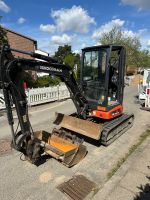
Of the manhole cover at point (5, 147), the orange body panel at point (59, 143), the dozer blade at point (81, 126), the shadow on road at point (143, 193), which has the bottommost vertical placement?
the shadow on road at point (143, 193)

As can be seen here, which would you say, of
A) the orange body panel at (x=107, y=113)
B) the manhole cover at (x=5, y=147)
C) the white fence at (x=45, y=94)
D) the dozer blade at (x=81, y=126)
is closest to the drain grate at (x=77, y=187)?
the dozer blade at (x=81, y=126)

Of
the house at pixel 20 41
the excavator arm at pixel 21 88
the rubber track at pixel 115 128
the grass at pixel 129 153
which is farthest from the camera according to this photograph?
the house at pixel 20 41

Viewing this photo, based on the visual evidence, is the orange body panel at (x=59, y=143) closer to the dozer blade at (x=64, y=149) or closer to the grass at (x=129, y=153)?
the dozer blade at (x=64, y=149)

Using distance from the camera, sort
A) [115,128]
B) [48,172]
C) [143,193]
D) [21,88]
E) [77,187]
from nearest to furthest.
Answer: [143,193], [77,187], [21,88], [48,172], [115,128]

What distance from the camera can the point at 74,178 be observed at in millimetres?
4234

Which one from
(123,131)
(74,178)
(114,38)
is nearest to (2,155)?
(74,178)

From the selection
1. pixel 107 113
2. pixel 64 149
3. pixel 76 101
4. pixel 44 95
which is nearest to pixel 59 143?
pixel 64 149

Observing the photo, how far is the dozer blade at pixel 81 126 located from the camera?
5.39 metres

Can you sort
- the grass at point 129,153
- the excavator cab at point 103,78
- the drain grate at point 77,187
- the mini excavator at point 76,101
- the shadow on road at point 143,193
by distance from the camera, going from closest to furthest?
the shadow on road at point 143,193 < the drain grate at point 77,187 < the mini excavator at point 76,101 < the grass at point 129,153 < the excavator cab at point 103,78

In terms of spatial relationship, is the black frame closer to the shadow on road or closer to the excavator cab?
the excavator cab

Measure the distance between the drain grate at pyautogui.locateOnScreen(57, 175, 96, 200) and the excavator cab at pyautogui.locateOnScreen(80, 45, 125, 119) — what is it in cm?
245

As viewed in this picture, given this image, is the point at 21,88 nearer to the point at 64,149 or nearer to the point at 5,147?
the point at 64,149

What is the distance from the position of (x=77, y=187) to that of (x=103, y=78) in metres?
3.39

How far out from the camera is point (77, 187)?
12.8ft
